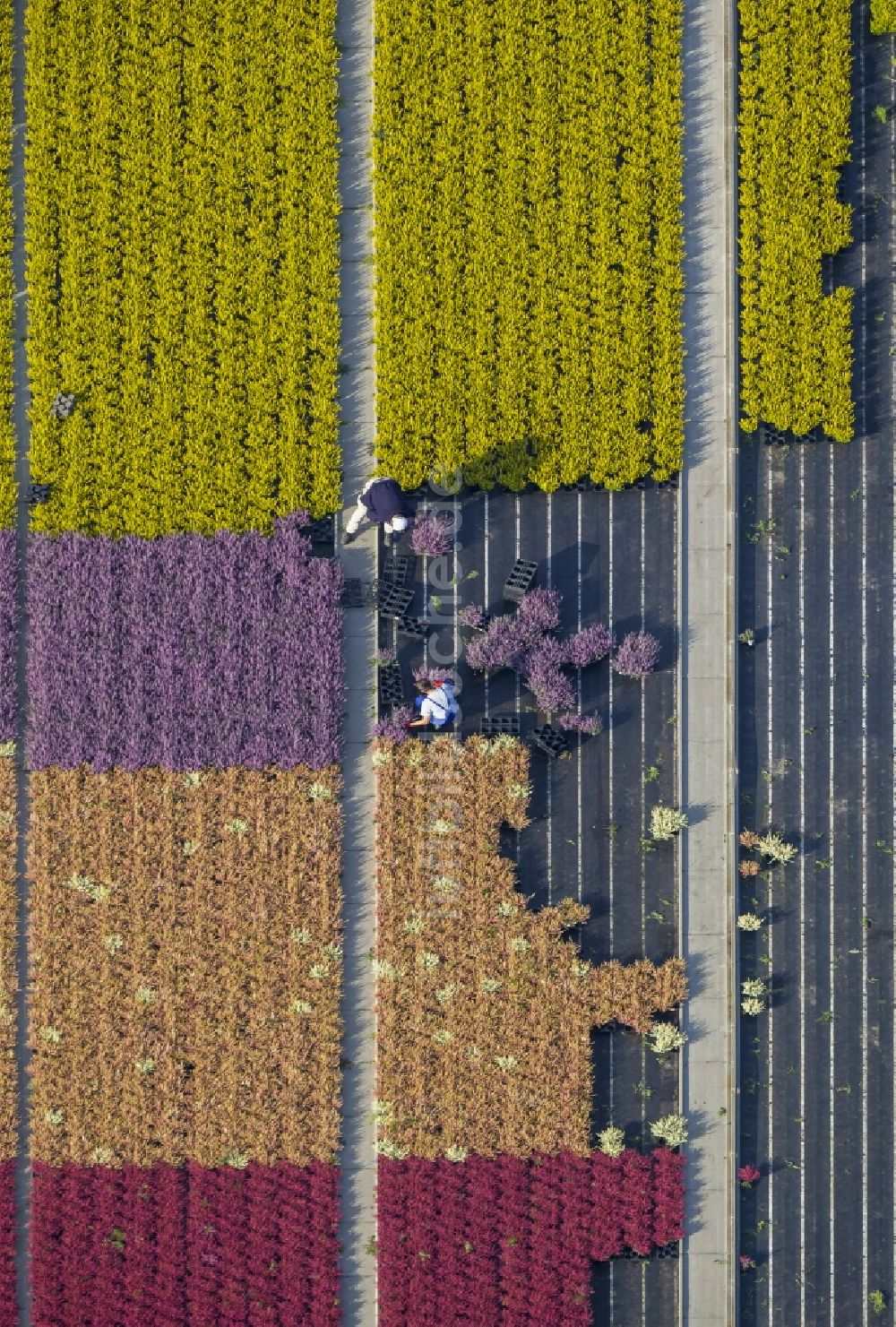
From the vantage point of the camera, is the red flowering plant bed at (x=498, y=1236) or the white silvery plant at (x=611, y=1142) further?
the white silvery plant at (x=611, y=1142)

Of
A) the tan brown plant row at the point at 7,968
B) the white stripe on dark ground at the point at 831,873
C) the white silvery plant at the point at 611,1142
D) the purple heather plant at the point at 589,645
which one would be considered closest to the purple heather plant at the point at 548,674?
the purple heather plant at the point at 589,645

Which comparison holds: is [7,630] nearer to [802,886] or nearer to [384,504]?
[384,504]

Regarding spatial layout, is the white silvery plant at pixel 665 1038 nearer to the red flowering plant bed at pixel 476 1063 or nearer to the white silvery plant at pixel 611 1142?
the red flowering plant bed at pixel 476 1063

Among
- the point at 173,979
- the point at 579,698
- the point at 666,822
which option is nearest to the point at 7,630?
the point at 173,979

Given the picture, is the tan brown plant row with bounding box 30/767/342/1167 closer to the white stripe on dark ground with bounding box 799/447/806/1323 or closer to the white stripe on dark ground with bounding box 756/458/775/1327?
the white stripe on dark ground with bounding box 756/458/775/1327

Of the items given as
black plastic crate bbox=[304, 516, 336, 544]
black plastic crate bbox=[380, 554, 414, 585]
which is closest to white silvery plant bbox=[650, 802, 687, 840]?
black plastic crate bbox=[380, 554, 414, 585]
